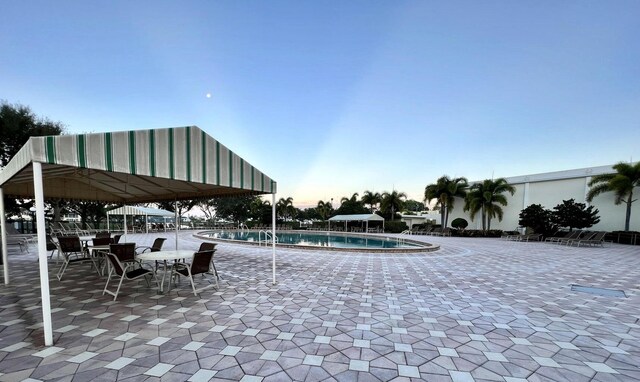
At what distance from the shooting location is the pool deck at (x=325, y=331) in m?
2.37

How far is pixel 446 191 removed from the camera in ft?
76.8

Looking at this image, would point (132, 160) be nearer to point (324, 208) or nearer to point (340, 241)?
point (340, 241)

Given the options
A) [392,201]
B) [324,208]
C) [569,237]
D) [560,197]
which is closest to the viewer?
[569,237]

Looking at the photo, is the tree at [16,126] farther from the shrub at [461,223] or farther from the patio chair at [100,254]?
the shrub at [461,223]

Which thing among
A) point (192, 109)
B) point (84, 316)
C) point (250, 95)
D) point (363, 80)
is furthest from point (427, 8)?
point (84, 316)

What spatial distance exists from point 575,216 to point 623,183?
3.02 m

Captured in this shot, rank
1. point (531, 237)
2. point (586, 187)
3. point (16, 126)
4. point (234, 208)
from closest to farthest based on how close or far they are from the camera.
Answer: point (16, 126)
point (531, 237)
point (586, 187)
point (234, 208)

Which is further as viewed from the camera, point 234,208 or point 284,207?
point 234,208

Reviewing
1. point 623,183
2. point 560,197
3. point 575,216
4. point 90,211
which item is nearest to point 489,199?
point 560,197

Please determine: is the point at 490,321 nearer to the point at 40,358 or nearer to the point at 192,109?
the point at 40,358

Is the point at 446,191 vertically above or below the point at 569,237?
above

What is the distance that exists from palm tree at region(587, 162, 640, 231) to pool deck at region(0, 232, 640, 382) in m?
14.6

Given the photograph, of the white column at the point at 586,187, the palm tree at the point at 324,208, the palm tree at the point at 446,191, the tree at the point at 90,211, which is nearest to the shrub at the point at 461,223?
the palm tree at the point at 446,191

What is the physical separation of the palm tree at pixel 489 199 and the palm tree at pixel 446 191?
139 cm
